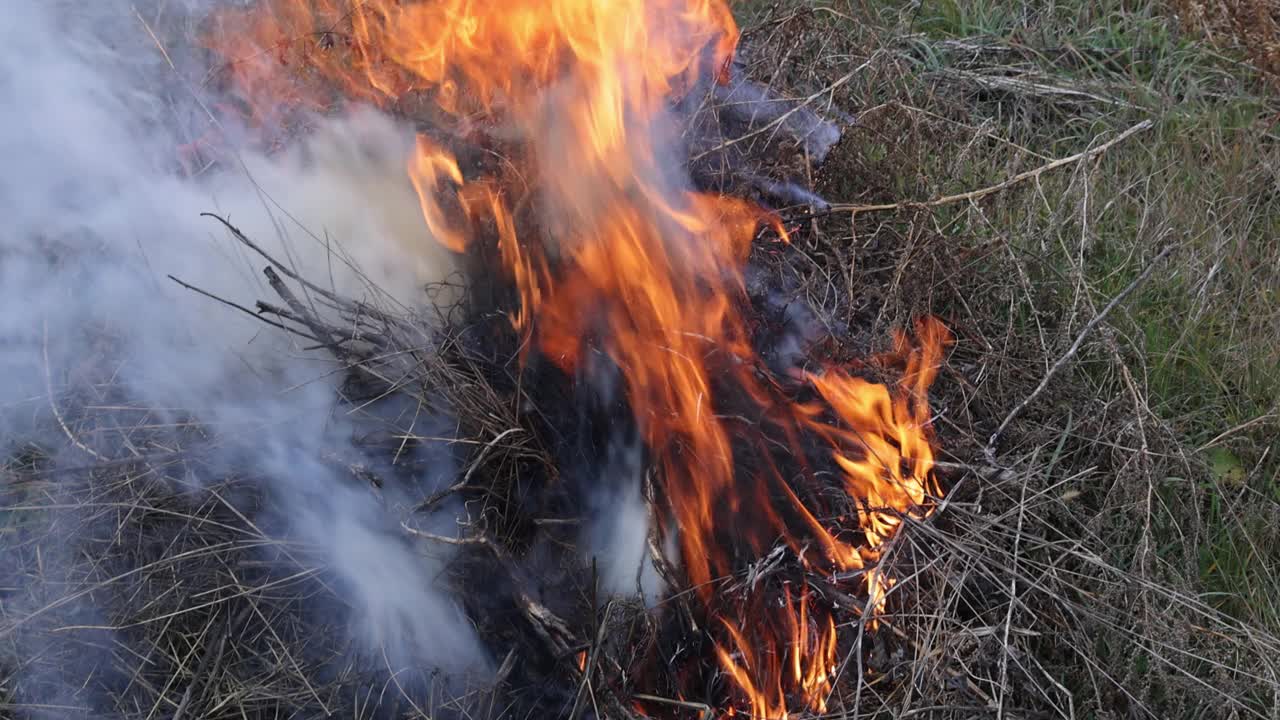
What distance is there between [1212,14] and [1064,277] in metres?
1.87

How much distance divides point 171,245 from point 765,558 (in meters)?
2.01

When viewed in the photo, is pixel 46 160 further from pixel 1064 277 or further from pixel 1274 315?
pixel 1274 315

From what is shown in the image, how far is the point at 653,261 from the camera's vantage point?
2.80m

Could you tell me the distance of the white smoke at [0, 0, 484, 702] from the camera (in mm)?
2859

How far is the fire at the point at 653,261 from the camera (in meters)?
2.52

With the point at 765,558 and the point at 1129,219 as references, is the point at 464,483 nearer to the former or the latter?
the point at 765,558

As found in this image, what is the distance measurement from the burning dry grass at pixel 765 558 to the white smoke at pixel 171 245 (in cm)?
12

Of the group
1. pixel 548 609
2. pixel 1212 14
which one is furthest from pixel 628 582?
pixel 1212 14

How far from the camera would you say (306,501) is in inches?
106

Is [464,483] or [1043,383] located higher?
[464,483]

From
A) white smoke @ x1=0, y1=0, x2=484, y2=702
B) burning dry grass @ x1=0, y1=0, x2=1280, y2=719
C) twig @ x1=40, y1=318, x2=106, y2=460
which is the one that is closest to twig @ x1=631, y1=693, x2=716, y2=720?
burning dry grass @ x1=0, y1=0, x2=1280, y2=719

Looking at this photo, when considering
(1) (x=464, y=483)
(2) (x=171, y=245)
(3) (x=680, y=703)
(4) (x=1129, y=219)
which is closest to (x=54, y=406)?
(2) (x=171, y=245)

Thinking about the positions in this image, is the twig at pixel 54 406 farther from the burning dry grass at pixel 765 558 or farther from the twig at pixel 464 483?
the twig at pixel 464 483

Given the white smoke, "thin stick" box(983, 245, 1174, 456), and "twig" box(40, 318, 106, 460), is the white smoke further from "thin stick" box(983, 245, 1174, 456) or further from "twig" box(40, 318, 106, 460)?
"thin stick" box(983, 245, 1174, 456)
